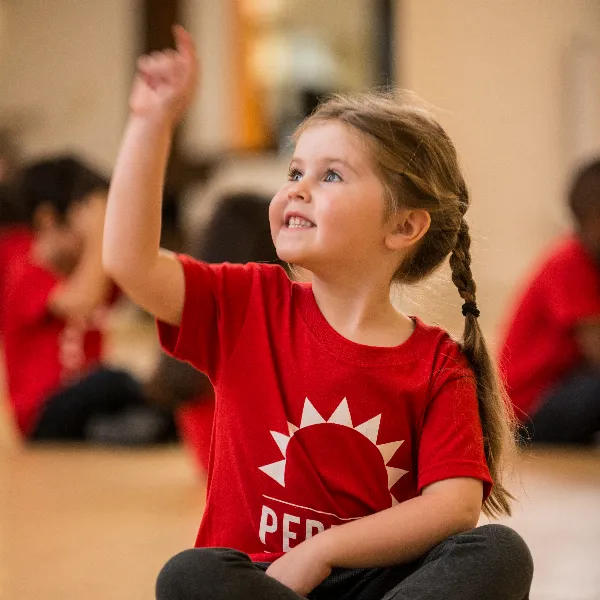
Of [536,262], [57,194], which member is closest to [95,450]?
[57,194]

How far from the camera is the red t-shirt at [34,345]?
2.63m

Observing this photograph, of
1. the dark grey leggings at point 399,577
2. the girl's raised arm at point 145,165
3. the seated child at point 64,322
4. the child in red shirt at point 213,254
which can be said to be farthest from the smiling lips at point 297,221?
the seated child at point 64,322

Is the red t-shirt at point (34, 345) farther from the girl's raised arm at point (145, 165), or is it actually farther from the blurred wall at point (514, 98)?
the blurred wall at point (514, 98)

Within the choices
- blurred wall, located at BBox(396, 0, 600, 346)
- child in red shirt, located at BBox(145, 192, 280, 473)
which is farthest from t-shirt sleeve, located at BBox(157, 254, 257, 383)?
blurred wall, located at BBox(396, 0, 600, 346)

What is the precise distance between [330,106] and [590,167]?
5.07 ft

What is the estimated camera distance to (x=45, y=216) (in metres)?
2.59

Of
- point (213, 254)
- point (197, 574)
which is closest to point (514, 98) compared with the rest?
point (213, 254)

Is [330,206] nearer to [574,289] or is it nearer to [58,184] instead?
[574,289]

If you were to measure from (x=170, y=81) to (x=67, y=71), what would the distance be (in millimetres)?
5665

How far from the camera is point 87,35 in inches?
248

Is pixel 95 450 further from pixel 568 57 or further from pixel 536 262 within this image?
pixel 568 57

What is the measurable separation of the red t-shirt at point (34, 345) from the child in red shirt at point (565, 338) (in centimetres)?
110

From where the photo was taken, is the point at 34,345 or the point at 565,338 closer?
the point at 565,338

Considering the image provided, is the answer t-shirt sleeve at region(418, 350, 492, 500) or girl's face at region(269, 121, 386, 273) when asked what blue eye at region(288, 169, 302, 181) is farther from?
t-shirt sleeve at region(418, 350, 492, 500)
